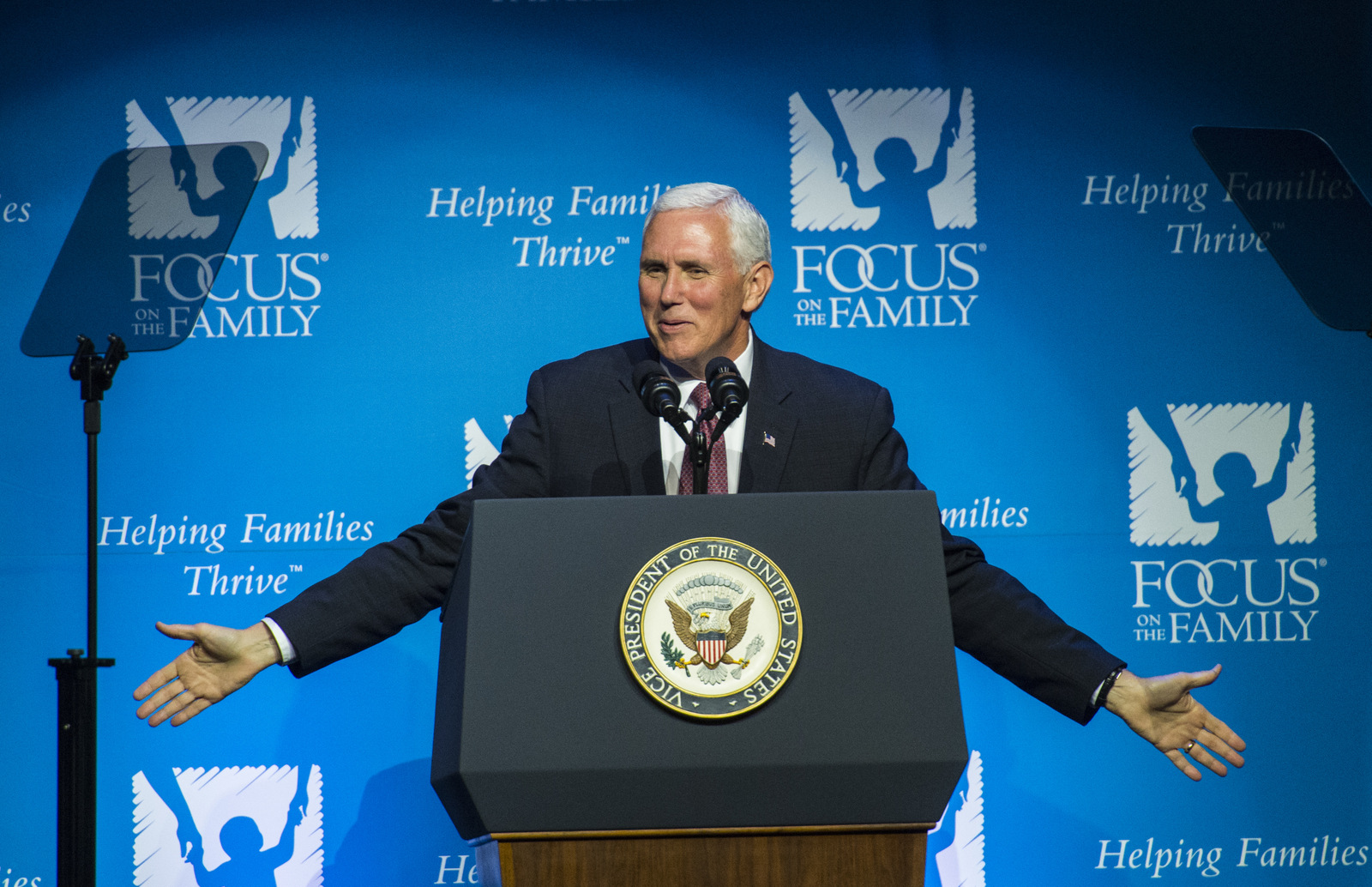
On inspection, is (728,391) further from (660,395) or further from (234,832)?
(234,832)

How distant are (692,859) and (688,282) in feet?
3.85

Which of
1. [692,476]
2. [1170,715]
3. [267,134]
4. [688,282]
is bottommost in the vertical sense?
[1170,715]

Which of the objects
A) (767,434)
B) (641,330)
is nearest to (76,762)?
(767,434)

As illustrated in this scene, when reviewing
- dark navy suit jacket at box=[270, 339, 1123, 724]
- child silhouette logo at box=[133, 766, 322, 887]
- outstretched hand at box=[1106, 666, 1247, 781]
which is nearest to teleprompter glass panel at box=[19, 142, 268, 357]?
child silhouette logo at box=[133, 766, 322, 887]

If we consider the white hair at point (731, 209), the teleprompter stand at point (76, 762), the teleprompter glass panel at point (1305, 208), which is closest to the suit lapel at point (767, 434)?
the white hair at point (731, 209)

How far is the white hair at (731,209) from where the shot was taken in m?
2.35

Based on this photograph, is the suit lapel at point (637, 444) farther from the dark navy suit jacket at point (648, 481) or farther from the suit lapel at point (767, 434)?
the suit lapel at point (767, 434)

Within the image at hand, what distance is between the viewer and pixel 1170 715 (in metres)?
1.99

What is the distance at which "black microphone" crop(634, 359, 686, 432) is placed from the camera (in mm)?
1706

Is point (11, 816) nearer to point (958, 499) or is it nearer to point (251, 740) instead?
point (251, 740)

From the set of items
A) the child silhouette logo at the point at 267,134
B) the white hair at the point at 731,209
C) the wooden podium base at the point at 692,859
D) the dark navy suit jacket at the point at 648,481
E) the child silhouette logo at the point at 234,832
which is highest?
the child silhouette logo at the point at 267,134

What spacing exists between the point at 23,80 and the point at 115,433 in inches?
42.8

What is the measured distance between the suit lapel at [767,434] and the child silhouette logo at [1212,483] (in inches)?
65.1

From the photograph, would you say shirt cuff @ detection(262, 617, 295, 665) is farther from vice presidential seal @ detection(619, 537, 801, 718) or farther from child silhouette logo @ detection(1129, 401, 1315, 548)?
child silhouette logo @ detection(1129, 401, 1315, 548)
